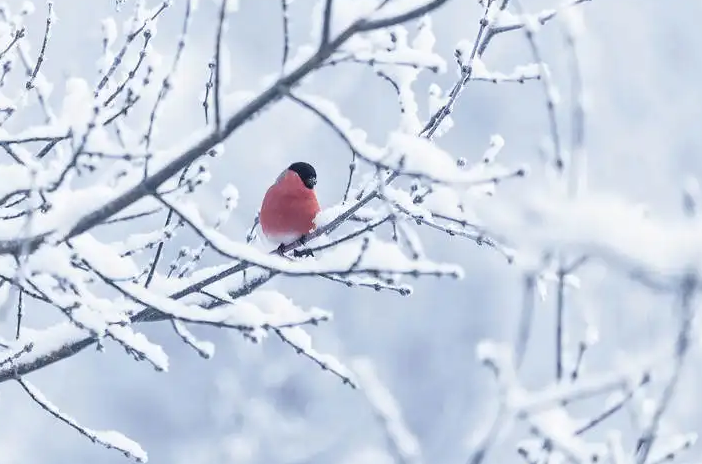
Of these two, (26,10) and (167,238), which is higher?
(26,10)

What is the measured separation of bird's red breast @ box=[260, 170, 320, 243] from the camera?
421 cm

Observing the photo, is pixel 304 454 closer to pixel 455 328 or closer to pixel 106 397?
pixel 106 397

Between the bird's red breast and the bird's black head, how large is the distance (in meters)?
0.21

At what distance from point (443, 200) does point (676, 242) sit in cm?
154

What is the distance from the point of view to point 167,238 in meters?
2.73

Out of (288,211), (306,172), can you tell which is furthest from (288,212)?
(306,172)

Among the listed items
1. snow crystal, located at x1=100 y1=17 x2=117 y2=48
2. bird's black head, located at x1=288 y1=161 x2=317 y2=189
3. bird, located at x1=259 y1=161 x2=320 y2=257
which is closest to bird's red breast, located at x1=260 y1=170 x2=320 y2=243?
bird, located at x1=259 y1=161 x2=320 y2=257

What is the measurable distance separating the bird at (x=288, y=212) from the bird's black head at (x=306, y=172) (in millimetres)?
121

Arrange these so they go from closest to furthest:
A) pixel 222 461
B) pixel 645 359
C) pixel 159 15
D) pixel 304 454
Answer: pixel 645 359 → pixel 159 15 → pixel 304 454 → pixel 222 461

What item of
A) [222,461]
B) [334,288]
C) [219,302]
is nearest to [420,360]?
[334,288]

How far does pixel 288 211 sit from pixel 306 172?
68 cm

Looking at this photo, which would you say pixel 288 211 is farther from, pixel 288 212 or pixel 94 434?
pixel 94 434

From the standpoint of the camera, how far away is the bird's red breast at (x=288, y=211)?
4.21 metres

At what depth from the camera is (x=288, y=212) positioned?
427 centimetres
